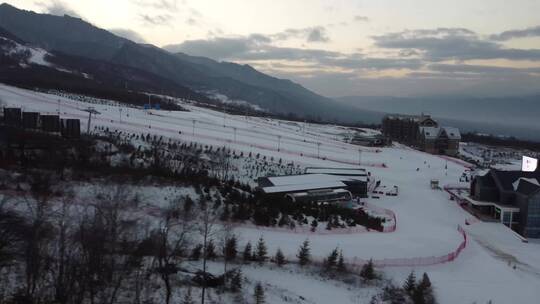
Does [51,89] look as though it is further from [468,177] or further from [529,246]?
[529,246]

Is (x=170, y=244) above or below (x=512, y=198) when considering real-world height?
below

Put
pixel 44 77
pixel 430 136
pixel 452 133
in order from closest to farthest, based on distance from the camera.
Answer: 1. pixel 452 133
2. pixel 430 136
3. pixel 44 77

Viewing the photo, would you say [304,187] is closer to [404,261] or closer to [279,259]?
[404,261]

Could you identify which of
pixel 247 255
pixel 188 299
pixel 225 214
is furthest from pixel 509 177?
pixel 188 299

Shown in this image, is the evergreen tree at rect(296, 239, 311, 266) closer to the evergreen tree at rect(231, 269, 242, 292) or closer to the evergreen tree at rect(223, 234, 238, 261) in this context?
the evergreen tree at rect(223, 234, 238, 261)

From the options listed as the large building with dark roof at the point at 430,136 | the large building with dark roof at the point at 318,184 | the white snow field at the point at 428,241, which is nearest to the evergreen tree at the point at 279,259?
the white snow field at the point at 428,241

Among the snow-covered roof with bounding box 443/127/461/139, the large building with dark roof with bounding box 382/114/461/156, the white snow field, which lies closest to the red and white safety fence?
the white snow field

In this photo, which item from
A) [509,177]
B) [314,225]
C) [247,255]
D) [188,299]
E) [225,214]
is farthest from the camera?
[509,177]

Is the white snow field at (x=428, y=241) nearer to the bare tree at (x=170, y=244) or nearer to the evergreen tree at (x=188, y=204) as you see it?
the evergreen tree at (x=188, y=204)
